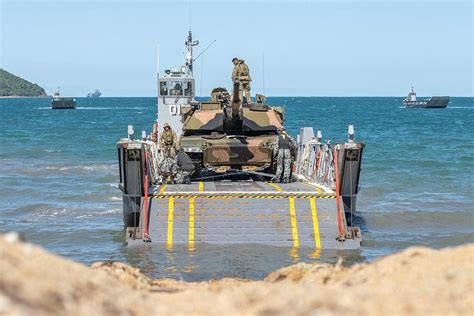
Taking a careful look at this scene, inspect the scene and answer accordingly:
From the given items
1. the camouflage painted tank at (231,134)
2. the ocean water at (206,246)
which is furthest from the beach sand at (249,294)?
the camouflage painted tank at (231,134)

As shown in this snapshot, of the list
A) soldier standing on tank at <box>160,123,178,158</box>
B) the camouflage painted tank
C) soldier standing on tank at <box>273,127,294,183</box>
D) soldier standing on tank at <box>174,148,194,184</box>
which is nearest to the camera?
soldier standing on tank at <box>174,148,194,184</box>

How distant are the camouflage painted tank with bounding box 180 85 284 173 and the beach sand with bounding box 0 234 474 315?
41.2ft

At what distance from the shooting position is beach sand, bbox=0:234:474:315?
5766 millimetres

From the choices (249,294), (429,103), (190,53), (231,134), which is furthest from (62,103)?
(249,294)

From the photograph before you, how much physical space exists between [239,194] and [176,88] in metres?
13.1

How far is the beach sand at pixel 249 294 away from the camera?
5.77m

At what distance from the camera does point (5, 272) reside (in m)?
5.94

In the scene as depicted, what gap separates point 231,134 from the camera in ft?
71.5

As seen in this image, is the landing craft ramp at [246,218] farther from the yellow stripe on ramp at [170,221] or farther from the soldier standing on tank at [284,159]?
the soldier standing on tank at [284,159]

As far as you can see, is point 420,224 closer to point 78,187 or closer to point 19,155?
point 78,187

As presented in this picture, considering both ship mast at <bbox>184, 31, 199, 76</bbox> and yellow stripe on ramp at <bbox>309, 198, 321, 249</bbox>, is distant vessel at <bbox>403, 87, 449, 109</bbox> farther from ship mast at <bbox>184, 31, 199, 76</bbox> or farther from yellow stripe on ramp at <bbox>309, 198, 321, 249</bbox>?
yellow stripe on ramp at <bbox>309, 198, 321, 249</bbox>

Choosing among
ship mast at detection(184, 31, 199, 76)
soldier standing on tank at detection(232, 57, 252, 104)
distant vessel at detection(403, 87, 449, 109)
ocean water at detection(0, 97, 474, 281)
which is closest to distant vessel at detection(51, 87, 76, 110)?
distant vessel at detection(403, 87, 449, 109)

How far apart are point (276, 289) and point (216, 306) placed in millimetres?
866

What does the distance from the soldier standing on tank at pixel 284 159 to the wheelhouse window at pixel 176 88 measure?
1038 cm
